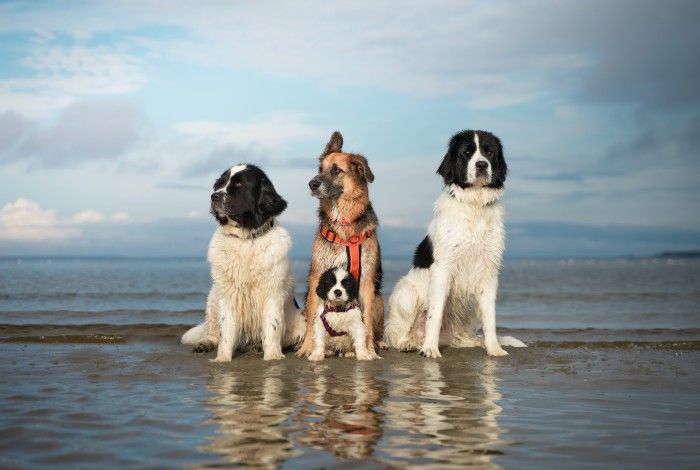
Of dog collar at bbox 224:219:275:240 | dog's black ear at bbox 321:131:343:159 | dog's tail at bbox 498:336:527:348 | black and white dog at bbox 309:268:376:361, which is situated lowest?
dog's tail at bbox 498:336:527:348

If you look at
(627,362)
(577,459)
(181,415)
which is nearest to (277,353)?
(181,415)

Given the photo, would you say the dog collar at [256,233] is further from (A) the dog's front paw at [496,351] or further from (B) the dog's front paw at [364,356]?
(A) the dog's front paw at [496,351]

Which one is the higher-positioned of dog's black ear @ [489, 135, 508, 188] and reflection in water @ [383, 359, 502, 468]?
dog's black ear @ [489, 135, 508, 188]

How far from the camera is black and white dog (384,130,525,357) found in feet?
24.4

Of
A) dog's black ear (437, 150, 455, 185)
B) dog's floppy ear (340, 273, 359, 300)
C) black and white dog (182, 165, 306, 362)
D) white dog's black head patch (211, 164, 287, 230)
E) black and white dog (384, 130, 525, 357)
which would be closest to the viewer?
white dog's black head patch (211, 164, 287, 230)

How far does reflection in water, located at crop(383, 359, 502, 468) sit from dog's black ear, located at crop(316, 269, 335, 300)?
3.68 feet

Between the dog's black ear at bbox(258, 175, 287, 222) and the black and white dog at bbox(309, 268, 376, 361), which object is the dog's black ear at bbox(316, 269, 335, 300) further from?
the dog's black ear at bbox(258, 175, 287, 222)

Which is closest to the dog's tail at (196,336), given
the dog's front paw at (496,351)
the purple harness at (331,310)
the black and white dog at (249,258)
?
the black and white dog at (249,258)

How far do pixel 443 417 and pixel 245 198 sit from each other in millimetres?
3405

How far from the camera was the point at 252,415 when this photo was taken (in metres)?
4.74

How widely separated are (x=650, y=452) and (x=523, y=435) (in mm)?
703

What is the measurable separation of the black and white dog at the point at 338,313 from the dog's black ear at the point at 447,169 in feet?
4.88

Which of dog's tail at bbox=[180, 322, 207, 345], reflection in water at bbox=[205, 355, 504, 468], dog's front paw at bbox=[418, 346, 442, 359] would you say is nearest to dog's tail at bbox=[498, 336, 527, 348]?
dog's front paw at bbox=[418, 346, 442, 359]

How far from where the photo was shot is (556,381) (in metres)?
6.25
